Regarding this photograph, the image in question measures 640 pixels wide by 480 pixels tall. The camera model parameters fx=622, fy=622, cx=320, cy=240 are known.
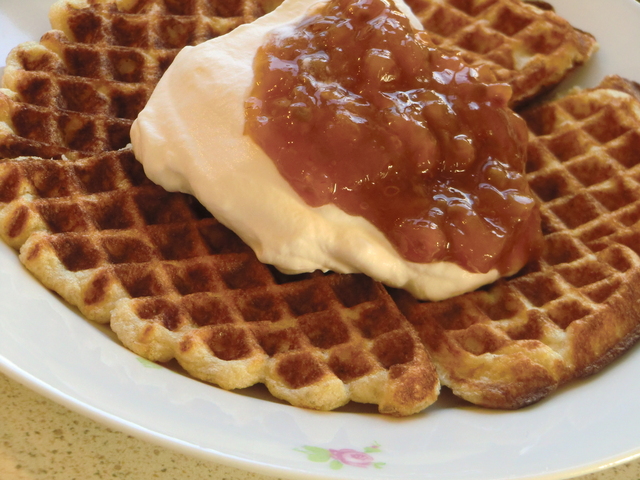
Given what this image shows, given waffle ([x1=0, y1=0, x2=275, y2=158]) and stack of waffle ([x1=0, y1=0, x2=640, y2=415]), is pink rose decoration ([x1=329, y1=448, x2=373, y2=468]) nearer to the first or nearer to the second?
stack of waffle ([x1=0, y1=0, x2=640, y2=415])

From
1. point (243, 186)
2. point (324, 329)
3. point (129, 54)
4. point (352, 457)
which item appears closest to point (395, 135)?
point (243, 186)

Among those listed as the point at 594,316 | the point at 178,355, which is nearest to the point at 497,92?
the point at 594,316

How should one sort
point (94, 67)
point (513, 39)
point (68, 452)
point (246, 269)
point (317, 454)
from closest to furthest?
point (317, 454) → point (68, 452) → point (246, 269) → point (94, 67) → point (513, 39)

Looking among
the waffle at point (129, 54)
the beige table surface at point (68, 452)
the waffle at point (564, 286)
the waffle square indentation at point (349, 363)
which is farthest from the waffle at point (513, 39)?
the beige table surface at point (68, 452)

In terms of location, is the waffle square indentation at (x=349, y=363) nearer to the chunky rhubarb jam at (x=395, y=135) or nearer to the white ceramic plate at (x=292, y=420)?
the white ceramic plate at (x=292, y=420)

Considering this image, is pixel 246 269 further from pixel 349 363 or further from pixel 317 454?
pixel 317 454

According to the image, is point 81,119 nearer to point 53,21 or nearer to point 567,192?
point 53,21

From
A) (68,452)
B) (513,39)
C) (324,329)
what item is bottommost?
(68,452)
